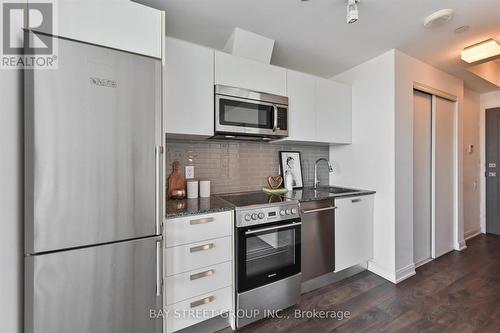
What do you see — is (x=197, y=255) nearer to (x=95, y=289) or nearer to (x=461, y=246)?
(x=95, y=289)

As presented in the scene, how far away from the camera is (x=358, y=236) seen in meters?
2.44

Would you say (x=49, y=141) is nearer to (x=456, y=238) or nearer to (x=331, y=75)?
(x=331, y=75)

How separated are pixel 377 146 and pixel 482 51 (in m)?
1.34

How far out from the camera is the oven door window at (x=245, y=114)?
1964 mm

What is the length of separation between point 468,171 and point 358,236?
2.78 metres

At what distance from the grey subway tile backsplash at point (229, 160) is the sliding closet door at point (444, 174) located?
1.90m

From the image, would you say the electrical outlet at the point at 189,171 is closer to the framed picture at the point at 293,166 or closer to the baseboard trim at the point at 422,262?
the framed picture at the point at 293,166

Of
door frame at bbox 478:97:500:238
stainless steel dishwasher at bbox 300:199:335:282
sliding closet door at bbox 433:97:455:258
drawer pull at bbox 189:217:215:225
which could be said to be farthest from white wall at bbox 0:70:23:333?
door frame at bbox 478:97:500:238

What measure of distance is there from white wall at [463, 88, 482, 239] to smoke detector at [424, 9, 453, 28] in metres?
2.58

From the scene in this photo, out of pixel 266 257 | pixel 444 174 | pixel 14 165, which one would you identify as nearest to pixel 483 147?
pixel 444 174

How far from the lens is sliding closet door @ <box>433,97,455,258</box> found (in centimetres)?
293

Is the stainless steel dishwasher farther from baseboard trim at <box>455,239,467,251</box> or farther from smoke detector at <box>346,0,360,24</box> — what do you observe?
baseboard trim at <box>455,239,467,251</box>

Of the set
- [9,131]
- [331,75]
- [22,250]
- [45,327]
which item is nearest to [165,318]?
[45,327]

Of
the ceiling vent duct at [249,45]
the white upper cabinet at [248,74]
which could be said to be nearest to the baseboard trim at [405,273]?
the white upper cabinet at [248,74]
